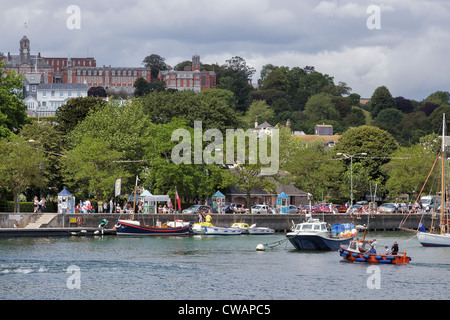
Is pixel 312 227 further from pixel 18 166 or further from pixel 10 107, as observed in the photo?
pixel 10 107

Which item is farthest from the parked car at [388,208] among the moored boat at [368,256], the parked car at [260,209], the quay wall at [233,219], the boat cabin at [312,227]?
the moored boat at [368,256]

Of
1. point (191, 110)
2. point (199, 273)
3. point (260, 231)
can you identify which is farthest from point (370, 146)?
point (199, 273)

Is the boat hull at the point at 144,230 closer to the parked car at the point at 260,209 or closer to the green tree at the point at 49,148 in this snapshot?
the green tree at the point at 49,148

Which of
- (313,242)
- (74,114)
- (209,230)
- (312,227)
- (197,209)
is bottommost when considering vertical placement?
(313,242)

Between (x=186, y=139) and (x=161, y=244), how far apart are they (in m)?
26.2

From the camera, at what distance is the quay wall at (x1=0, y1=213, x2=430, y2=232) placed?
251ft

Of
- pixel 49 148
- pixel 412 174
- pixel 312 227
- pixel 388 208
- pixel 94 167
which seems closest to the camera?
pixel 312 227

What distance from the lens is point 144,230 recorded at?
77.1 metres

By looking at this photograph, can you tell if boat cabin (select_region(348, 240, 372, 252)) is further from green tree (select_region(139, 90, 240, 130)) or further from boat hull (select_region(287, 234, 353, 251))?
green tree (select_region(139, 90, 240, 130))

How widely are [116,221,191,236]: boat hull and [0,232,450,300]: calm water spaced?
7.12 m

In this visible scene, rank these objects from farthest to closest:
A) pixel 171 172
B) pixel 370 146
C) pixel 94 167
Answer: pixel 370 146 → pixel 171 172 → pixel 94 167

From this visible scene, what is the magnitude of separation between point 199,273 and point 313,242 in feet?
58.9
